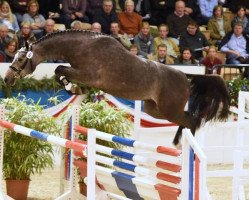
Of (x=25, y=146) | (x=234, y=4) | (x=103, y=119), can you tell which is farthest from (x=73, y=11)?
(x=25, y=146)

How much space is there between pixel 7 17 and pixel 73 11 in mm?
1353

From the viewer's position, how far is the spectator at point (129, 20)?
1286 centimetres

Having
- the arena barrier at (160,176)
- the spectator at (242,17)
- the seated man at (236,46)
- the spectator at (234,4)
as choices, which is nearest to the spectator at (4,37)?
the arena barrier at (160,176)

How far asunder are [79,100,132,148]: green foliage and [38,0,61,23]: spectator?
4426 mm

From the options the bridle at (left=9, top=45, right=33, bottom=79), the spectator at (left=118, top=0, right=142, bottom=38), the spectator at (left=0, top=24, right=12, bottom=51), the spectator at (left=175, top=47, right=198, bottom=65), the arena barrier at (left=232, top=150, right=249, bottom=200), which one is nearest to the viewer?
the bridle at (left=9, top=45, right=33, bottom=79)

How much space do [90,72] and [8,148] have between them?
6.25 feet

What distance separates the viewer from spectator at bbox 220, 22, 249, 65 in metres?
13.1

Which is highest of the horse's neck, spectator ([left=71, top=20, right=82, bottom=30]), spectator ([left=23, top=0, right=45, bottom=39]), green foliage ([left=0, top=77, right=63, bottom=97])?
the horse's neck

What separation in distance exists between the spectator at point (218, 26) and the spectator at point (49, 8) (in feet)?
9.32

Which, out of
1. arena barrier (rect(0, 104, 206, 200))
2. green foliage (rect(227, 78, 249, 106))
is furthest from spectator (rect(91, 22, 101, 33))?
arena barrier (rect(0, 104, 206, 200))

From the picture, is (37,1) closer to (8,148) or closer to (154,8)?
(154,8)

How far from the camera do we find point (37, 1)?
41.3ft

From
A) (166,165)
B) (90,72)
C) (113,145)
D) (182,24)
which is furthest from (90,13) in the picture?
(166,165)

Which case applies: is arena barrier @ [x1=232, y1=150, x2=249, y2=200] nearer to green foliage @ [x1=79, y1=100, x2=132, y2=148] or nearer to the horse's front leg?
green foliage @ [x1=79, y1=100, x2=132, y2=148]
